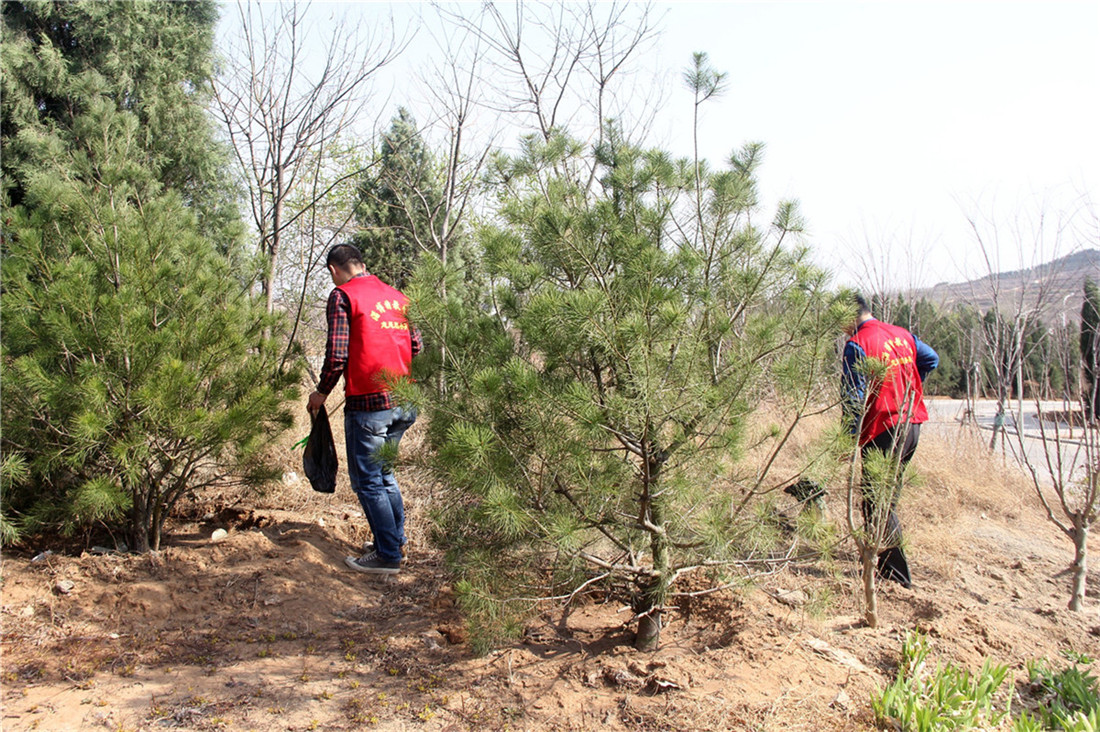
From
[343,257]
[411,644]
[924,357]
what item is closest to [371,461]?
[411,644]

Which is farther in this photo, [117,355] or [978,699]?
[117,355]

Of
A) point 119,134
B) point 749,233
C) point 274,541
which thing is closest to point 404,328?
point 274,541

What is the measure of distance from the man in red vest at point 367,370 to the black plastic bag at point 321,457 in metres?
0.15

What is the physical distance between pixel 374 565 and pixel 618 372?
199 cm

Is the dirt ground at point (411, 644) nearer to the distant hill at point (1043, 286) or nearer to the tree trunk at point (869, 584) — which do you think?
the tree trunk at point (869, 584)

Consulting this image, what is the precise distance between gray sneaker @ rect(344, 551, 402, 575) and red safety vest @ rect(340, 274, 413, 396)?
924 millimetres

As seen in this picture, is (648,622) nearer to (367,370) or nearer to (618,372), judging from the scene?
(618,372)

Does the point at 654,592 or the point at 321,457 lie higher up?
the point at 321,457

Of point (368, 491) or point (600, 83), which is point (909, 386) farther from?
point (600, 83)

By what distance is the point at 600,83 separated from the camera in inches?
242

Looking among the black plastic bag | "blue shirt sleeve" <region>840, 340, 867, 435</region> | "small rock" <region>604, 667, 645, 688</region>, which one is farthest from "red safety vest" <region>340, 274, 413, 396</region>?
"blue shirt sleeve" <region>840, 340, 867, 435</region>

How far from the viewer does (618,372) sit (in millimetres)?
2361

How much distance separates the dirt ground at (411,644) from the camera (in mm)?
2246

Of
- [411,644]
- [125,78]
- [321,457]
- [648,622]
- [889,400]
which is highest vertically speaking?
[125,78]
